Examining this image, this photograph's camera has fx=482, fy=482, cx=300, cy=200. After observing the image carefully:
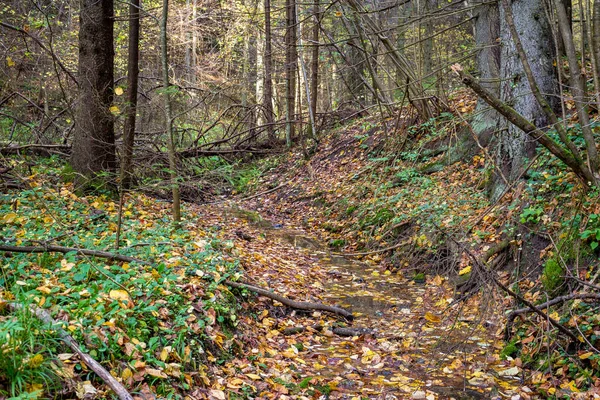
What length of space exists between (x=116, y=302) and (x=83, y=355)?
904 millimetres

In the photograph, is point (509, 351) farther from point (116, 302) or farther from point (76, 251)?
point (76, 251)

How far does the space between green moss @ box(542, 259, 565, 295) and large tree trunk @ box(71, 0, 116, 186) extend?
689 centimetres

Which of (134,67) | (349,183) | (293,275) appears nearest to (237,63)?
(349,183)

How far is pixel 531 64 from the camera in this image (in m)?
6.75

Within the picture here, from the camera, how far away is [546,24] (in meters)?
6.76

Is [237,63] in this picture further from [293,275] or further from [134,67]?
[293,275]

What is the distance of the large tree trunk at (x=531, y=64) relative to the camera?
673 centimetres

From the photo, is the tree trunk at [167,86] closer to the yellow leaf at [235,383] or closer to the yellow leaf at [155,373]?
the yellow leaf at [235,383]

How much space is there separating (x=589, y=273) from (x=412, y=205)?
4214 mm

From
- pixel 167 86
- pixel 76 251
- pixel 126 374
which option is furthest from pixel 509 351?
pixel 167 86

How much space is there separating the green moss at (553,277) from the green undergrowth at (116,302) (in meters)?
3.33

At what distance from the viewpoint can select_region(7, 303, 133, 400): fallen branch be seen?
304 centimetres

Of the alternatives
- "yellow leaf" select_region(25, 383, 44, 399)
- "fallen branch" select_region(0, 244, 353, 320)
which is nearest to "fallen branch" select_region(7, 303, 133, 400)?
"yellow leaf" select_region(25, 383, 44, 399)

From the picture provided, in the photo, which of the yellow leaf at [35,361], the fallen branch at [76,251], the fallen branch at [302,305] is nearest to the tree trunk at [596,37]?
the fallen branch at [302,305]
